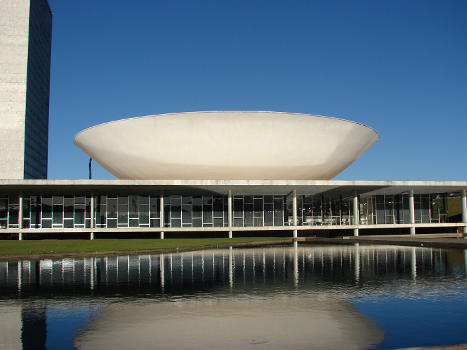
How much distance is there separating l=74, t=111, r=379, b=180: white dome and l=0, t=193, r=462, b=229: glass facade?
A: 262 cm

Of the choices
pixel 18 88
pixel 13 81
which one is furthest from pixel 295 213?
pixel 13 81

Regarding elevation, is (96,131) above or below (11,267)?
above

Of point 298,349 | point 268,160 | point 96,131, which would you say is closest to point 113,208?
point 96,131

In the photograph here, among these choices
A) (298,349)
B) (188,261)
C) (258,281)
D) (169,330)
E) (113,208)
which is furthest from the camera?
(113,208)

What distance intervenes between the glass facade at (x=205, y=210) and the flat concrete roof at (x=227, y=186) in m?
1.17

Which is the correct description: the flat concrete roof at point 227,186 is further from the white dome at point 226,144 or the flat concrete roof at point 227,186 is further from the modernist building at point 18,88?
the modernist building at point 18,88

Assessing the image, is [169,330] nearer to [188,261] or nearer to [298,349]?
[298,349]

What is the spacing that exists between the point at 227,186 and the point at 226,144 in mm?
2879

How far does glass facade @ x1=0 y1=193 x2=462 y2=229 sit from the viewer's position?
1446 inches

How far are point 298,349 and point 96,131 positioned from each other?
32487mm

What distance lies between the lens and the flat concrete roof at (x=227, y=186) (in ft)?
105

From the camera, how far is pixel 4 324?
23.1 ft

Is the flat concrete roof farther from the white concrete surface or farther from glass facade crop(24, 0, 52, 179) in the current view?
glass facade crop(24, 0, 52, 179)

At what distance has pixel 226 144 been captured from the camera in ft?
110
